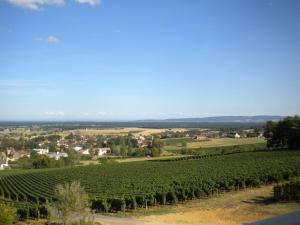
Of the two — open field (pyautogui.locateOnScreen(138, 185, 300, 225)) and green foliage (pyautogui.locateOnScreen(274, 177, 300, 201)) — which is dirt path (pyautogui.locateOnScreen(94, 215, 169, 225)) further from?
green foliage (pyautogui.locateOnScreen(274, 177, 300, 201))

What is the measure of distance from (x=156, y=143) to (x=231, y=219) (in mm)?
107476

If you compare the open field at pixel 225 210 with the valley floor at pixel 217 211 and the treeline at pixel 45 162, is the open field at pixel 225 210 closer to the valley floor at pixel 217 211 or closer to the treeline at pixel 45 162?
the valley floor at pixel 217 211

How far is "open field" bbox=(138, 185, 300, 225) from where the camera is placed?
2917 centimetres

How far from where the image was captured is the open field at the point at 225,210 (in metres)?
29.2

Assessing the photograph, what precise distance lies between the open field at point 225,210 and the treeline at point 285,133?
4440 cm

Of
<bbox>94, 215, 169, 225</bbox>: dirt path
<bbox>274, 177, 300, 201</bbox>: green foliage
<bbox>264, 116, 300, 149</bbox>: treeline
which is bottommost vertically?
<bbox>94, 215, 169, 225</bbox>: dirt path

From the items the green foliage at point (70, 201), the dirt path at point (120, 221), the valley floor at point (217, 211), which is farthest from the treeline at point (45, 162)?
the green foliage at point (70, 201)

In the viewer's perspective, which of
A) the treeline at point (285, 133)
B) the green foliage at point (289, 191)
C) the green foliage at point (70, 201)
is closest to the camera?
the green foliage at point (70, 201)

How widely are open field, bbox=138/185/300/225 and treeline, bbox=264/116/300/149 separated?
44397 mm

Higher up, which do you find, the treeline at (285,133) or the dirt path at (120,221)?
the treeline at (285,133)

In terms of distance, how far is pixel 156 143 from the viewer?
5369 inches

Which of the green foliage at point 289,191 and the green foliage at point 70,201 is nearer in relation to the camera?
the green foliage at point 70,201

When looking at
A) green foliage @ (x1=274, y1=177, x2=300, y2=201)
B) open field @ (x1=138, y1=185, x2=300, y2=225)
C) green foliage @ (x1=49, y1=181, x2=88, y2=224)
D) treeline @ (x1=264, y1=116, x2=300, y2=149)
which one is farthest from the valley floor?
treeline @ (x1=264, y1=116, x2=300, y2=149)

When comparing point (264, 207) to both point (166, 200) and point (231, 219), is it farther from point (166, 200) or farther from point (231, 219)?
point (166, 200)
